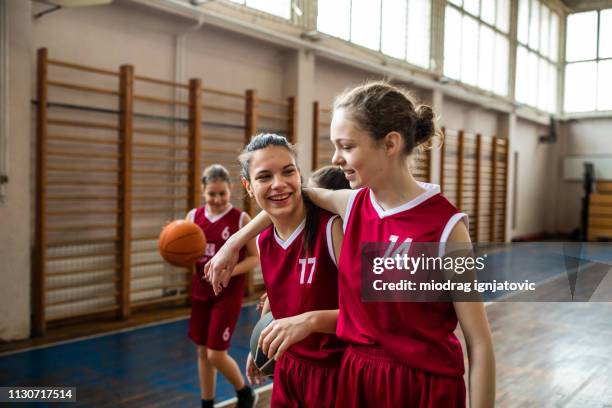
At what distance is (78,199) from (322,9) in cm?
407

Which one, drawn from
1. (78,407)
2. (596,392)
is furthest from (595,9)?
(78,407)

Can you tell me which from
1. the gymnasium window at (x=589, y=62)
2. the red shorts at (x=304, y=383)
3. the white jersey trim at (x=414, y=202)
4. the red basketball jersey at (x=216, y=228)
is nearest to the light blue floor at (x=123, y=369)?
the red basketball jersey at (x=216, y=228)

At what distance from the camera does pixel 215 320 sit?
2.84 meters

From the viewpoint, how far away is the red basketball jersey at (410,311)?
124cm

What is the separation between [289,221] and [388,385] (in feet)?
1.85

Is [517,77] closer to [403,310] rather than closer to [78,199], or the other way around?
[78,199]

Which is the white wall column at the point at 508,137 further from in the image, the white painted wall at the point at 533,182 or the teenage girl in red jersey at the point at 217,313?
the teenage girl in red jersey at the point at 217,313

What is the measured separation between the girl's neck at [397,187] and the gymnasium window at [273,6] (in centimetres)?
529

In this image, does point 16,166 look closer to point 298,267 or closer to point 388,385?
point 298,267

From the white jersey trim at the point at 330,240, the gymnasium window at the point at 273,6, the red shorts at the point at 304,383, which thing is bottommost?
the red shorts at the point at 304,383

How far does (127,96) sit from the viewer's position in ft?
16.2

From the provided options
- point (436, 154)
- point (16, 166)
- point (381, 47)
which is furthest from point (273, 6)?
point (436, 154)

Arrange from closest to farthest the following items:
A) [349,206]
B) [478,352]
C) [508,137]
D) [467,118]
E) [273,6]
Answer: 1. [478,352]
2. [349,206]
3. [273,6]
4. [467,118]
5. [508,137]

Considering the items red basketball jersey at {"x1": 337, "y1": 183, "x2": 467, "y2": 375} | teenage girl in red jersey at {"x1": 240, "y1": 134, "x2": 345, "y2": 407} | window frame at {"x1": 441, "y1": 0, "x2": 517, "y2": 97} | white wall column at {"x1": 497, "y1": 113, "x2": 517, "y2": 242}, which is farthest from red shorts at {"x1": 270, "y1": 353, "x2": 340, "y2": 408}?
white wall column at {"x1": 497, "y1": 113, "x2": 517, "y2": 242}
